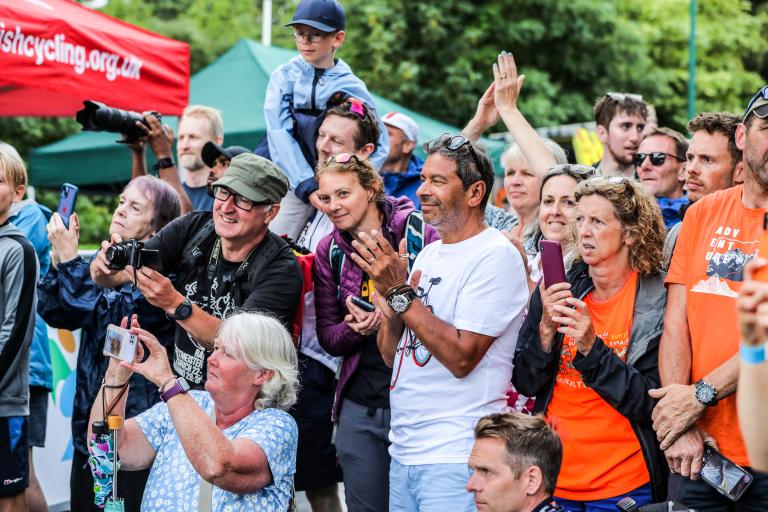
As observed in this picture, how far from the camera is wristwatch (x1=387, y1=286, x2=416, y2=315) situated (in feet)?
11.0

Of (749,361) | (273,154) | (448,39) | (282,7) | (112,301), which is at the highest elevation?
(282,7)

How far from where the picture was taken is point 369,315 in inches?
152

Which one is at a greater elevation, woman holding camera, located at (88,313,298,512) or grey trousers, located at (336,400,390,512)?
woman holding camera, located at (88,313,298,512)

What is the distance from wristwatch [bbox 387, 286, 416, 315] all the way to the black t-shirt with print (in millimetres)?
714

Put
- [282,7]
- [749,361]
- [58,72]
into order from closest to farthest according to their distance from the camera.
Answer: [749,361], [58,72], [282,7]

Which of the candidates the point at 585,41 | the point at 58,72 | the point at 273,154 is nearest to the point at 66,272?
the point at 273,154

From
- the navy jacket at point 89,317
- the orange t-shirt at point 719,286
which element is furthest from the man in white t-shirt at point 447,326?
the navy jacket at point 89,317

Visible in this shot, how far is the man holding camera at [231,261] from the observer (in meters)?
3.99

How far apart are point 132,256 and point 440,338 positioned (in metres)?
1.26

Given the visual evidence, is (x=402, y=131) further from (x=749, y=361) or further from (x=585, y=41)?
(x=585, y=41)

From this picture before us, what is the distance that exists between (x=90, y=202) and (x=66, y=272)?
16.2m

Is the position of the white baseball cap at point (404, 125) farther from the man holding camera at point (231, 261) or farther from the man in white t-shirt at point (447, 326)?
the man in white t-shirt at point (447, 326)

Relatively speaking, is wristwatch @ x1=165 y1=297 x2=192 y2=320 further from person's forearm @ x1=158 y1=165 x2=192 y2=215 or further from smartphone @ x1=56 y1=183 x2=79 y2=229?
person's forearm @ x1=158 y1=165 x2=192 y2=215

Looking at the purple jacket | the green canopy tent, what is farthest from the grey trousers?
the green canopy tent
